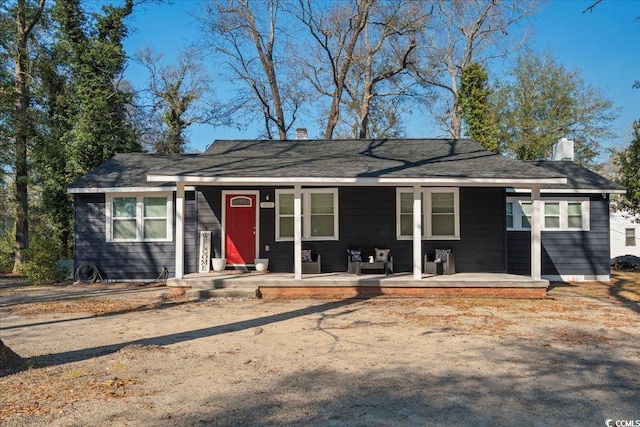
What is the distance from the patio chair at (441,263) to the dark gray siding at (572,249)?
264 centimetres

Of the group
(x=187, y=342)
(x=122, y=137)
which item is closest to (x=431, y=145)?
(x=187, y=342)

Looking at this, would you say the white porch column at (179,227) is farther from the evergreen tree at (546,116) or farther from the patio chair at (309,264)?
the evergreen tree at (546,116)

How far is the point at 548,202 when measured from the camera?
13.6 metres

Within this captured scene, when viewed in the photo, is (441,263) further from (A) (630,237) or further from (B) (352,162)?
(A) (630,237)

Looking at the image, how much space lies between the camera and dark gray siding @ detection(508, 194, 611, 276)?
1351 cm

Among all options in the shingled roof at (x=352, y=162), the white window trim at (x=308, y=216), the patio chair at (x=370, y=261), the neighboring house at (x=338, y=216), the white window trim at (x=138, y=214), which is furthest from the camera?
the white window trim at (x=138, y=214)

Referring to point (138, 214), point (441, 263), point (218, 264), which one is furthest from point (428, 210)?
point (138, 214)

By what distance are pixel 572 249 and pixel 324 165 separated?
7.85m

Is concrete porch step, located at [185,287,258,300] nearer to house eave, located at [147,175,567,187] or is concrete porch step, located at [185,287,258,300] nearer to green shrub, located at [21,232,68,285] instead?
house eave, located at [147,175,567,187]

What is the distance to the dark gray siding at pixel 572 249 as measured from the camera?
44.3ft

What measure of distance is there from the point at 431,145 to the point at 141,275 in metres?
9.17

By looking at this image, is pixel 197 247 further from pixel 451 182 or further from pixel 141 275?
pixel 451 182

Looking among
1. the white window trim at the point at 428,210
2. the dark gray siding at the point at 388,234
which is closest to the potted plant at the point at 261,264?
the dark gray siding at the point at 388,234

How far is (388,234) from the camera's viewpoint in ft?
40.9
